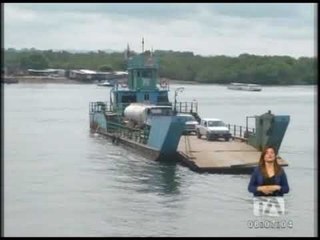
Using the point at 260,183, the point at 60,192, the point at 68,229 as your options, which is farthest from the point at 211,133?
the point at 260,183

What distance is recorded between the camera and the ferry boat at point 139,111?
128 ft

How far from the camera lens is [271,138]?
37.2 m

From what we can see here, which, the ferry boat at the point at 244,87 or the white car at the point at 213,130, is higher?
the ferry boat at the point at 244,87

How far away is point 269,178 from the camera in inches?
517

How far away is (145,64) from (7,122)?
23490 millimetres

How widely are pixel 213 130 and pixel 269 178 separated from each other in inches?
1126

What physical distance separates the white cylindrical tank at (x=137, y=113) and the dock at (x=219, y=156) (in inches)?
183

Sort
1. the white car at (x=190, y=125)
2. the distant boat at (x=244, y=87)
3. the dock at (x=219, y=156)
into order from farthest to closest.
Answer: the distant boat at (x=244, y=87) < the white car at (x=190, y=125) < the dock at (x=219, y=156)

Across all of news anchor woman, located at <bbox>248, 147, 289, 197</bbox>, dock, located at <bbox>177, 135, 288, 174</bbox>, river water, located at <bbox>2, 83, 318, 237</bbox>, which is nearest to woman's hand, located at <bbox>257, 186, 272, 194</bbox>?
news anchor woman, located at <bbox>248, 147, 289, 197</bbox>

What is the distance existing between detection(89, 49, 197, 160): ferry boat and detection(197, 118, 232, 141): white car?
1605mm

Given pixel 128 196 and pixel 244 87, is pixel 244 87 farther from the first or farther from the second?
pixel 128 196

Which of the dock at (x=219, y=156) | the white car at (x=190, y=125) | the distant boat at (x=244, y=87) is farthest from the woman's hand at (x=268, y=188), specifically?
the distant boat at (x=244, y=87)

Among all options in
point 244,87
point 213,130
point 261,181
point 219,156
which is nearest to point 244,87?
point 244,87

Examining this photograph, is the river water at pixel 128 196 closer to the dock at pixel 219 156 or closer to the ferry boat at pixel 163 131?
the dock at pixel 219 156
